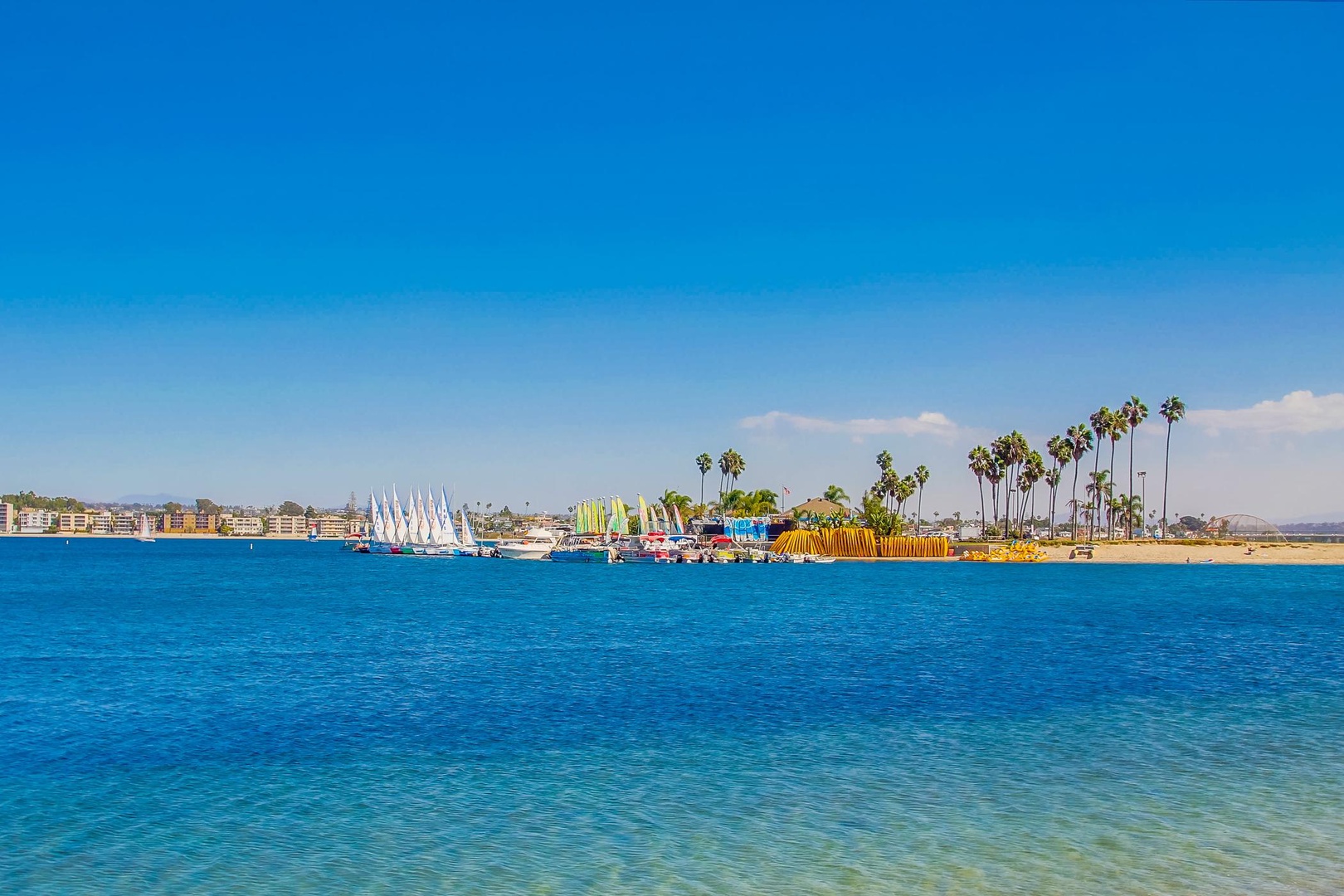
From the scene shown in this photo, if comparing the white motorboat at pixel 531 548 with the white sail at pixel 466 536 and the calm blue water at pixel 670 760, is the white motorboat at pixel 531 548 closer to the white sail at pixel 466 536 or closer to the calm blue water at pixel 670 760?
the white sail at pixel 466 536

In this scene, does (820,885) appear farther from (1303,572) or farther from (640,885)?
(1303,572)

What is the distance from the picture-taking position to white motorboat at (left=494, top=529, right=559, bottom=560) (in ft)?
575

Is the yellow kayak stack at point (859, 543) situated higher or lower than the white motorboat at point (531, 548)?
higher

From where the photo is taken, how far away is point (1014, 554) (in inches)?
6604

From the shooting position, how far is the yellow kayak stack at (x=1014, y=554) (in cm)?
16638

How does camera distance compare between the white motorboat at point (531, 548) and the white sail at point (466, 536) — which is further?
the white sail at point (466, 536)

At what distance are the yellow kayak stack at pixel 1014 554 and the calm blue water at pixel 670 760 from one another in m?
107

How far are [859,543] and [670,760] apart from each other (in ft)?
533

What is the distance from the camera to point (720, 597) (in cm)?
9206

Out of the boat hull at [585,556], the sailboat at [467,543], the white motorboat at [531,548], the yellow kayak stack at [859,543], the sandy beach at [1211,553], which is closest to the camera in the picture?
the sandy beach at [1211,553]

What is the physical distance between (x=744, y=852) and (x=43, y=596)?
307 feet

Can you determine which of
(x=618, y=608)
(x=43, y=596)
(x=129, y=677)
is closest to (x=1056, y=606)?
(x=618, y=608)

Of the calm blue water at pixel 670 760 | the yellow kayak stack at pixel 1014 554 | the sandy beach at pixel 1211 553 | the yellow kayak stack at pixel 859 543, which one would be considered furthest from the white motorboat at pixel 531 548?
the calm blue water at pixel 670 760

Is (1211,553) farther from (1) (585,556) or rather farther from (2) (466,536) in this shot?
(2) (466,536)
